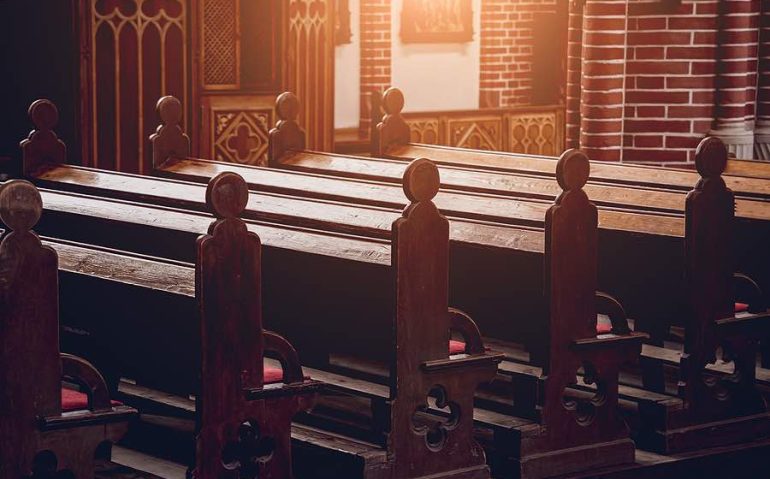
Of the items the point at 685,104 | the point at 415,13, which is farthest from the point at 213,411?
the point at 415,13

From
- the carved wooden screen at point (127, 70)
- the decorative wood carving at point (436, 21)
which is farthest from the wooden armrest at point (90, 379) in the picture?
the decorative wood carving at point (436, 21)

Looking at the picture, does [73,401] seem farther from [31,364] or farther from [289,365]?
[289,365]

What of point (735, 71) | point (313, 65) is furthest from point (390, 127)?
point (313, 65)

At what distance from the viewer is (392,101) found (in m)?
6.71

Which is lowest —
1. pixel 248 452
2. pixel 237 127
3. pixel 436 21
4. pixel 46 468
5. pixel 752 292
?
pixel 46 468

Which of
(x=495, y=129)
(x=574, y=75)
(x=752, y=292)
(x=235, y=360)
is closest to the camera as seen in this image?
(x=235, y=360)

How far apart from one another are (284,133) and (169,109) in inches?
21.5

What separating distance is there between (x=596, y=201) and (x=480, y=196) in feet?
1.45

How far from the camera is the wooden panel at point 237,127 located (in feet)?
31.8

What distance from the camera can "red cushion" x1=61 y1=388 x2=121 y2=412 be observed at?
3.62 metres

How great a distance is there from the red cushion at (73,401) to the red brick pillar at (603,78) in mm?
4683

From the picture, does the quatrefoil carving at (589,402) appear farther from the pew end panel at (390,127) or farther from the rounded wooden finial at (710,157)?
the pew end panel at (390,127)

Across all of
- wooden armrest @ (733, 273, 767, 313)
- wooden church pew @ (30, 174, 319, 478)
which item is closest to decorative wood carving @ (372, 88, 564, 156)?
wooden armrest @ (733, 273, 767, 313)

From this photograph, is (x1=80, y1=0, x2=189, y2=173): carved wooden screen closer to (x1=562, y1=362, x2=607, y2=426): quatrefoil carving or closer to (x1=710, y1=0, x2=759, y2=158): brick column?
(x1=710, y1=0, x2=759, y2=158): brick column
